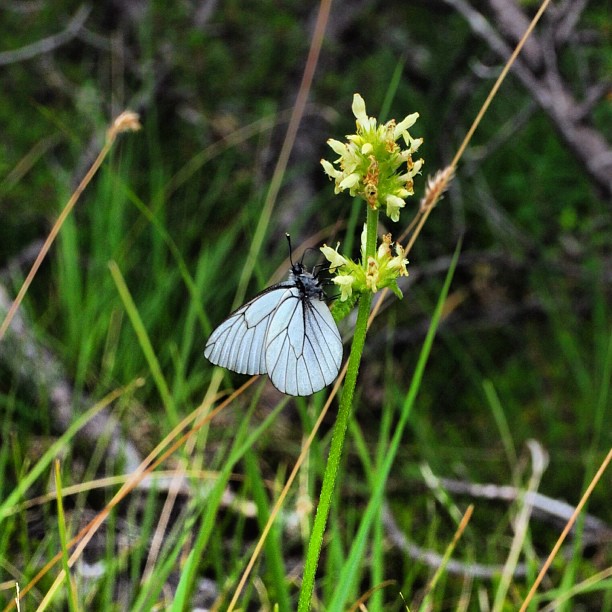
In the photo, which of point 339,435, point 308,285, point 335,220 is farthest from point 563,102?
point 339,435

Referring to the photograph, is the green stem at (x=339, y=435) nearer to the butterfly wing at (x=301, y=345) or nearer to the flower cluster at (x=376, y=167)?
the flower cluster at (x=376, y=167)

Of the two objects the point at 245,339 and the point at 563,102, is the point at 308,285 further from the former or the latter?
the point at 563,102

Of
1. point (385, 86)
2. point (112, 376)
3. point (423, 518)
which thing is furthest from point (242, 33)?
point (423, 518)

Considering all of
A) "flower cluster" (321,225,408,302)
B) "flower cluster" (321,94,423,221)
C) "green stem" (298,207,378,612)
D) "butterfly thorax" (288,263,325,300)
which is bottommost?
"green stem" (298,207,378,612)

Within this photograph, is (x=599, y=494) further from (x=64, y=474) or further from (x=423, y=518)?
(x=64, y=474)

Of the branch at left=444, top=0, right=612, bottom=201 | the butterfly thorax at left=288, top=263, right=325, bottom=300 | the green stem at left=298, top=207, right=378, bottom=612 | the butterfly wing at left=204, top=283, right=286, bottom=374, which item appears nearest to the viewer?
the green stem at left=298, top=207, right=378, bottom=612

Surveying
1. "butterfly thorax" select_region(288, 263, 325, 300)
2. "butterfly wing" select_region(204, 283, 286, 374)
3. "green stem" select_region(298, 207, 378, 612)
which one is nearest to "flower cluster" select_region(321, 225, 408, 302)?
"green stem" select_region(298, 207, 378, 612)

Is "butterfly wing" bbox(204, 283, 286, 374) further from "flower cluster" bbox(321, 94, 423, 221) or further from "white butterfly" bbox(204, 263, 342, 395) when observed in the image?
"flower cluster" bbox(321, 94, 423, 221)
